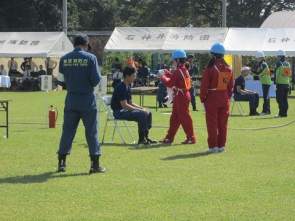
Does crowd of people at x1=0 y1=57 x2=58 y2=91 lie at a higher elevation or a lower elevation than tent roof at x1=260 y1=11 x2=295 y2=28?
lower

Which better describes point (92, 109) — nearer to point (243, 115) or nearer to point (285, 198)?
point (285, 198)

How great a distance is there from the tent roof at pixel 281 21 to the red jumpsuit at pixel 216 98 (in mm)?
30539

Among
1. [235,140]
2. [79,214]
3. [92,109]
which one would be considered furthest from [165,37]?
[79,214]

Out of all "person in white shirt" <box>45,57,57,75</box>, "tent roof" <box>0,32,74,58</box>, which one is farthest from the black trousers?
"person in white shirt" <box>45,57,57,75</box>

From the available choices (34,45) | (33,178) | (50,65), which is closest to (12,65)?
(50,65)

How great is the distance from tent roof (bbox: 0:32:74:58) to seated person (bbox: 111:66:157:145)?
22.9 metres

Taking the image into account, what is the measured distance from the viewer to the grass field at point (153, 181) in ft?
24.7

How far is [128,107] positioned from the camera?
13492 millimetres

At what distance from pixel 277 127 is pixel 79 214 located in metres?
11.0

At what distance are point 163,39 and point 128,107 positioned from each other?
2166cm

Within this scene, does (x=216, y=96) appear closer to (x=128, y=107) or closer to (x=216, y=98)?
(x=216, y=98)

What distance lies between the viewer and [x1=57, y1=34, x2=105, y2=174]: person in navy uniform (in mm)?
9922

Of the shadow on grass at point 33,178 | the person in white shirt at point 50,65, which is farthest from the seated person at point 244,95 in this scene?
the person in white shirt at point 50,65

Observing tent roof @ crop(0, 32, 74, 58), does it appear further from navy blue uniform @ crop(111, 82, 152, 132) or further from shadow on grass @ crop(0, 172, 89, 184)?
shadow on grass @ crop(0, 172, 89, 184)
